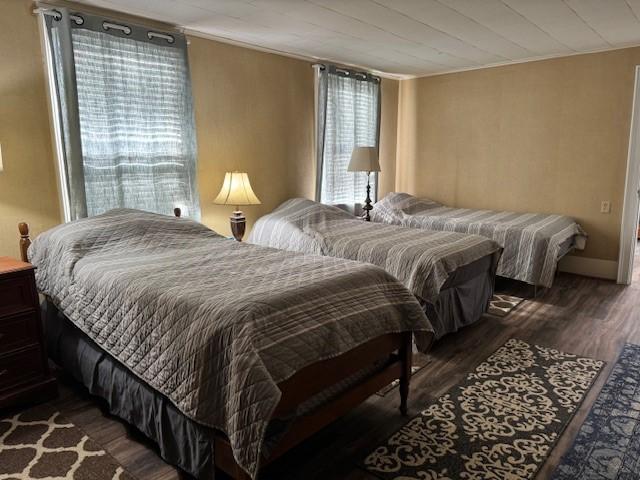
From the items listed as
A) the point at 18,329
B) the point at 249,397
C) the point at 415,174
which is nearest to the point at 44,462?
the point at 18,329

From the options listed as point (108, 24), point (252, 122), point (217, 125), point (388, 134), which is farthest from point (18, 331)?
point (388, 134)

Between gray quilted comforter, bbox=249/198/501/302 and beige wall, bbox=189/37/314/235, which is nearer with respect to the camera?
gray quilted comforter, bbox=249/198/501/302

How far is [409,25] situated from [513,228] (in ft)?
6.42

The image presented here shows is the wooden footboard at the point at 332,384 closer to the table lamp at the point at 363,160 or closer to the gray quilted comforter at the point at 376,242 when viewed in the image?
the gray quilted comforter at the point at 376,242

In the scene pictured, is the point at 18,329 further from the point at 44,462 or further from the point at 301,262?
the point at 301,262

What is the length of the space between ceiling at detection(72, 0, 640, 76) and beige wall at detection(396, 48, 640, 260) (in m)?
0.31

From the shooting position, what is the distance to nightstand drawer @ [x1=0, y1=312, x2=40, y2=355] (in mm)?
2239

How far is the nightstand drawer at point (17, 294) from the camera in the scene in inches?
87.9

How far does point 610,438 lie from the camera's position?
6.78 ft

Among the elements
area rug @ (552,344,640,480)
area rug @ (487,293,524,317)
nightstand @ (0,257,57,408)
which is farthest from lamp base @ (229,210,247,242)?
area rug @ (552,344,640,480)

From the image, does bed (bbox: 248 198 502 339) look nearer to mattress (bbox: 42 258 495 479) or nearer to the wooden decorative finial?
mattress (bbox: 42 258 495 479)

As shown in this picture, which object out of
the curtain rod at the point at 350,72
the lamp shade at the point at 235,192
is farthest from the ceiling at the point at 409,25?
the lamp shade at the point at 235,192

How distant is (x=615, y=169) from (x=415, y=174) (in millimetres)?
2140

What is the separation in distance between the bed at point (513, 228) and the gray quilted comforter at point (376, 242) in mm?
554
